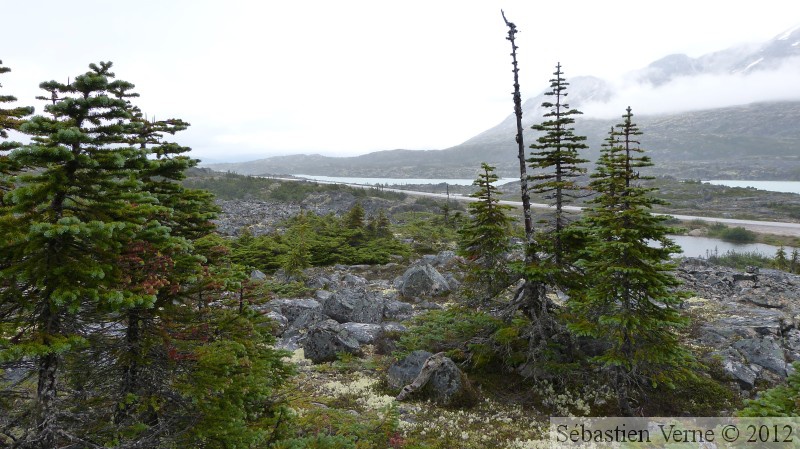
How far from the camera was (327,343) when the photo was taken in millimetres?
16875

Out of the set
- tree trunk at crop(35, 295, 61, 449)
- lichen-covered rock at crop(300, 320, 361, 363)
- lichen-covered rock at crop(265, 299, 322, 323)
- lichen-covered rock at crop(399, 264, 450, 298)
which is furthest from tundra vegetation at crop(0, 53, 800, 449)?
lichen-covered rock at crop(399, 264, 450, 298)

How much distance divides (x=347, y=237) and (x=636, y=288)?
29.9 metres

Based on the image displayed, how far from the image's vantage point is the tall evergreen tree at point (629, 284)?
10.6 m

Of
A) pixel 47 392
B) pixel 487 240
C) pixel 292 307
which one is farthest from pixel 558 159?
pixel 292 307

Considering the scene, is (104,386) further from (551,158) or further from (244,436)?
(551,158)

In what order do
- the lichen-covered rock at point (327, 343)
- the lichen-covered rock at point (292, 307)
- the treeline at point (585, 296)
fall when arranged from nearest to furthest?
the treeline at point (585, 296)
the lichen-covered rock at point (327, 343)
the lichen-covered rock at point (292, 307)

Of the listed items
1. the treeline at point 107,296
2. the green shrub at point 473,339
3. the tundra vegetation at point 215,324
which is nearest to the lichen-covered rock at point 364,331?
the tundra vegetation at point 215,324

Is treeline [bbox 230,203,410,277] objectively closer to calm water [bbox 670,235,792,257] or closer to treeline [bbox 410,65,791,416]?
treeline [bbox 410,65,791,416]

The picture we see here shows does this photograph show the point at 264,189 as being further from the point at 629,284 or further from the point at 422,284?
the point at 629,284

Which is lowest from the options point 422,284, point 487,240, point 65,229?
point 422,284

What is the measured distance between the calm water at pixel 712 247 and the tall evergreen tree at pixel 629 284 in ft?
180

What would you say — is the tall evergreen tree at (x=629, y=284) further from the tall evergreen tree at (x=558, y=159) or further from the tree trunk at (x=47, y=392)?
the tree trunk at (x=47, y=392)

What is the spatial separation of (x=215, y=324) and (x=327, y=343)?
34.8 feet

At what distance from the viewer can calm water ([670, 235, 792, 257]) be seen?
5772cm
